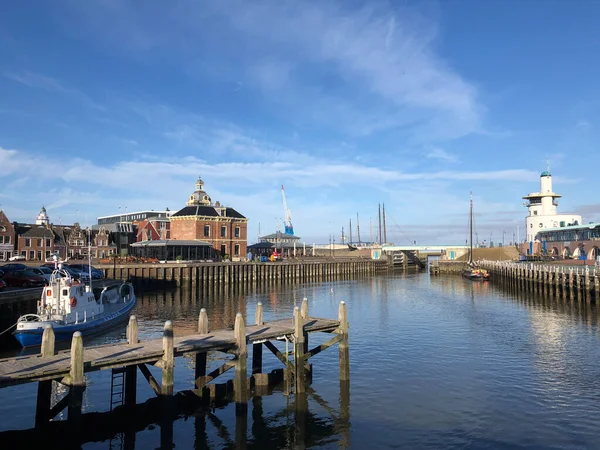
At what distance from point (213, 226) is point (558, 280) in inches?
2600

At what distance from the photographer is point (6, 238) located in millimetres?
97188

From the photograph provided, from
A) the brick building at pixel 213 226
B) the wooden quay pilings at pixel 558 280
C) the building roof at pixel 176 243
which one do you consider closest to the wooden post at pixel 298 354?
the wooden quay pilings at pixel 558 280

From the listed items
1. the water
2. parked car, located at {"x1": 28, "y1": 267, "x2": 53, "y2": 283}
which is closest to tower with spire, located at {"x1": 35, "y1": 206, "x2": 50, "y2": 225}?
parked car, located at {"x1": 28, "y1": 267, "x2": 53, "y2": 283}

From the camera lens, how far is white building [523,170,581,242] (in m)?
118

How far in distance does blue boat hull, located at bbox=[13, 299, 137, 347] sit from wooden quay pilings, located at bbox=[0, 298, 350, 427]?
11323 millimetres

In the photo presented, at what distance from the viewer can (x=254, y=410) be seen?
830 inches

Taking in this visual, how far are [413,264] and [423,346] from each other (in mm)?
120791

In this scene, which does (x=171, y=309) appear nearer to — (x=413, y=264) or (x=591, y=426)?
(x=591, y=426)

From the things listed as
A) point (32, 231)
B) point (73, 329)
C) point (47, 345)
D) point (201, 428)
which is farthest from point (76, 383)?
point (32, 231)

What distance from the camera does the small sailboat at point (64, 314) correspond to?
30.7 metres

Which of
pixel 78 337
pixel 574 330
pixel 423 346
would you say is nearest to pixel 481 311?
pixel 574 330

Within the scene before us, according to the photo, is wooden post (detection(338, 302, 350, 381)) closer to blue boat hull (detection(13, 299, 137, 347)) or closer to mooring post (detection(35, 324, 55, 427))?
mooring post (detection(35, 324, 55, 427))

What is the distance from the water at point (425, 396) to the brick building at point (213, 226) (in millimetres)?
57825

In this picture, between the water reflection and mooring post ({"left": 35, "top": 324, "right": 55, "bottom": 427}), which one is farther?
the water reflection
